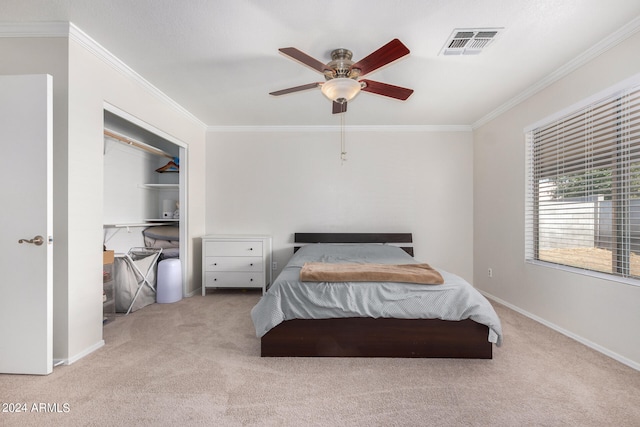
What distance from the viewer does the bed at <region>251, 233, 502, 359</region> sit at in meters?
2.09

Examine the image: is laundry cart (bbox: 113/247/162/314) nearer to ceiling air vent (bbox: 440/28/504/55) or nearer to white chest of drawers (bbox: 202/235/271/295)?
white chest of drawers (bbox: 202/235/271/295)

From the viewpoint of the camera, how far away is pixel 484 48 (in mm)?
2256

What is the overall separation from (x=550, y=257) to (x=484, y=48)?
2047mm

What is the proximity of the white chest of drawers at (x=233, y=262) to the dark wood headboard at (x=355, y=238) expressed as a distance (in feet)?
1.98

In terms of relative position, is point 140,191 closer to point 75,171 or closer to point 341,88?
point 75,171

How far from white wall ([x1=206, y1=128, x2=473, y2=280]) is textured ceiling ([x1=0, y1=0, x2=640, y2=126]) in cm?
108

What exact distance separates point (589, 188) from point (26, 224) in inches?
163

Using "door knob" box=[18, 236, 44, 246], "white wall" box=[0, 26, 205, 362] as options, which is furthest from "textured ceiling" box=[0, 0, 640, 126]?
"door knob" box=[18, 236, 44, 246]

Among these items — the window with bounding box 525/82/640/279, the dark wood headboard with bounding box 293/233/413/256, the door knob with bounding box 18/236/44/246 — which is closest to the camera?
the door knob with bounding box 18/236/44/246

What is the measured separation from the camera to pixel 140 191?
4059 mm

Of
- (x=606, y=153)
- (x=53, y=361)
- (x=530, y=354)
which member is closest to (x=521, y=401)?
(x=530, y=354)

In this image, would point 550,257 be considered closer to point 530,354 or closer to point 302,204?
point 530,354

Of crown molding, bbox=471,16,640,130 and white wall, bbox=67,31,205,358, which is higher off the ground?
crown molding, bbox=471,16,640,130

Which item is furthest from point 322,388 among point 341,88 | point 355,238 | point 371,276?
point 355,238
